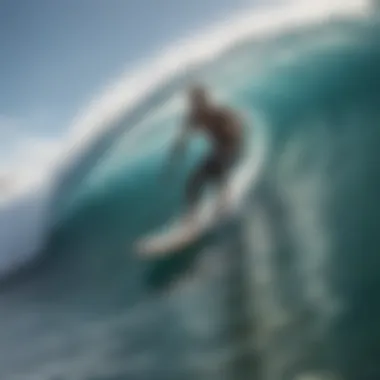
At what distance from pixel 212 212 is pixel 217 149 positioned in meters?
0.12

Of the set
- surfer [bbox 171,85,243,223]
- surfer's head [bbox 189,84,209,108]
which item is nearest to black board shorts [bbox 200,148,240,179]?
surfer [bbox 171,85,243,223]

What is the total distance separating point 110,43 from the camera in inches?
58.5

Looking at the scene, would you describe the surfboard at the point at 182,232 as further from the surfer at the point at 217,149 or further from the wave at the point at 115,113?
the wave at the point at 115,113

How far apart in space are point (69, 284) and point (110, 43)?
0.48m

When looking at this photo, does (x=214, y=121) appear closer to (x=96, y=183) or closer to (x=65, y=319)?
(x=96, y=183)

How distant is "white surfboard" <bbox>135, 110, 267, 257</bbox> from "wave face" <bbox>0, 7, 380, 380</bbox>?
0.05ft

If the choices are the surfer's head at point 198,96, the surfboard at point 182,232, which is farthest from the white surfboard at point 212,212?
the surfer's head at point 198,96

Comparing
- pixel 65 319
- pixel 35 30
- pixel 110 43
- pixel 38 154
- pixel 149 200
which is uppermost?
pixel 35 30

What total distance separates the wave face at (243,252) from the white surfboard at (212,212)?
0.02 meters

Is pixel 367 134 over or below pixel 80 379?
over

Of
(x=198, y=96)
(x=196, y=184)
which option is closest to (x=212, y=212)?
(x=196, y=184)

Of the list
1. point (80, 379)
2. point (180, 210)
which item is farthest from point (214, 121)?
point (80, 379)

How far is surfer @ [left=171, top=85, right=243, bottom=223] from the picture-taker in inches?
53.6

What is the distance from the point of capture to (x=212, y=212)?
1.35 meters
